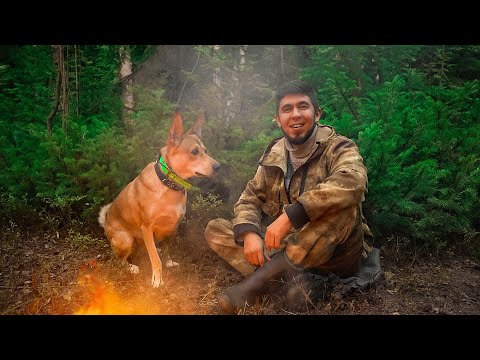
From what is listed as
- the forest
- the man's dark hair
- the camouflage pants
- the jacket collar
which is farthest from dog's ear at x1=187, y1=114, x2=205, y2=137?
the camouflage pants

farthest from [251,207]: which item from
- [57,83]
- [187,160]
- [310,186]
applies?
[57,83]

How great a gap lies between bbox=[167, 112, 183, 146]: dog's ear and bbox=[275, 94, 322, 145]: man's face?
0.80 meters

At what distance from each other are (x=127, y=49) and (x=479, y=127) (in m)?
3.50

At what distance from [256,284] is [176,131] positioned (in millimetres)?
1349

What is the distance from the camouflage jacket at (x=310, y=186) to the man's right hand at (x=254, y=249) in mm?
75

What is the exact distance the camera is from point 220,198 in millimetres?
3920

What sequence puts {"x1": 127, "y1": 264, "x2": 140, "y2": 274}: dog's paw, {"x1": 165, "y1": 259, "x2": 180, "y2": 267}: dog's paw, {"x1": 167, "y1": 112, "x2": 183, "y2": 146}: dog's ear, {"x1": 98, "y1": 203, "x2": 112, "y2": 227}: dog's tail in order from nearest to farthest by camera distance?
{"x1": 167, "y1": 112, "x2": 183, "y2": 146}: dog's ear, {"x1": 127, "y1": 264, "x2": 140, "y2": 274}: dog's paw, {"x1": 165, "y1": 259, "x2": 180, "y2": 267}: dog's paw, {"x1": 98, "y1": 203, "x2": 112, "y2": 227}: dog's tail

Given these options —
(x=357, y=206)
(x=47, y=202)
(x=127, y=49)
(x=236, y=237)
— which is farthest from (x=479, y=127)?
(x=47, y=202)

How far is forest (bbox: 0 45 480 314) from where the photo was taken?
342cm

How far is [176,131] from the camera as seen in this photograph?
3.26 metres

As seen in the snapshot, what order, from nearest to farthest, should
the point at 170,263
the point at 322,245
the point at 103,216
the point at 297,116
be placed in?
the point at 322,245 → the point at 297,116 → the point at 170,263 → the point at 103,216

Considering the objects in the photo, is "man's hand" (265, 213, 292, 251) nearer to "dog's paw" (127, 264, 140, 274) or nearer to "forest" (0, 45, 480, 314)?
"forest" (0, 45, 480, 314)

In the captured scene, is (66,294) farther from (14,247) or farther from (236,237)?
(236,237)

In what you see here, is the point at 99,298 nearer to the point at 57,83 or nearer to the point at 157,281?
the point at 157,281
